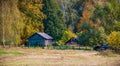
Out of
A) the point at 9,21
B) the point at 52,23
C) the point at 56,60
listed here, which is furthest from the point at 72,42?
the point at 56,60

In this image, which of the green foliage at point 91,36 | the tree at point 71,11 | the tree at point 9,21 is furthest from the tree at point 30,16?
the tree at point 71,11

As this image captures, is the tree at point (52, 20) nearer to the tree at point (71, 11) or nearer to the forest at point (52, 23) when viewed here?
the forest at point (52, 23)

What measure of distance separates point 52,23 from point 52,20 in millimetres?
943

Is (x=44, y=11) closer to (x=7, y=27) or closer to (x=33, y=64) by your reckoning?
(x=7, y=27)

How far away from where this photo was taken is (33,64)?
40.1 metres

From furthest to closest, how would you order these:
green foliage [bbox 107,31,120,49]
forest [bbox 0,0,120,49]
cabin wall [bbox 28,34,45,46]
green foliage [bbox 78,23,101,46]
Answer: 1. cabin wall [bbox 28,34,45,46]
2. green foliage [bbox 78,23,101,46]
3. forest [bbox 0,0,120,49]
4. green foliage [bbox 107,31,120,49]

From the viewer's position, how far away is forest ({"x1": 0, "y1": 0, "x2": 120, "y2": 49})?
67.6 meters

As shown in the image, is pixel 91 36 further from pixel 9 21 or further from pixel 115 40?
pixel 9 21

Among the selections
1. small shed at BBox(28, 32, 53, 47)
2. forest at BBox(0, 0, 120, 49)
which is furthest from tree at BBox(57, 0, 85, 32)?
small shed at BBox(28, 32, 53, 47)

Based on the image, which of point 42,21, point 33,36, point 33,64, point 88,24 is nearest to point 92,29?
point 88,24

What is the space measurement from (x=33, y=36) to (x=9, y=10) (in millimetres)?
15412

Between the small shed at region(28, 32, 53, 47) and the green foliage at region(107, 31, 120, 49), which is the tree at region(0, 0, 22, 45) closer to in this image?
the small shed at region(28, 32, 53, 47)

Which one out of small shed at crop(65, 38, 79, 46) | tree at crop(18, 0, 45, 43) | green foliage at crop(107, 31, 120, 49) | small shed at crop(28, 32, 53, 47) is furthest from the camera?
small shed at crop(65, 38, 79, 46)

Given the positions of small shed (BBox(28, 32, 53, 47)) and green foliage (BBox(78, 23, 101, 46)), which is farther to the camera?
small shed (BBox(28, 32, 53, 47))
